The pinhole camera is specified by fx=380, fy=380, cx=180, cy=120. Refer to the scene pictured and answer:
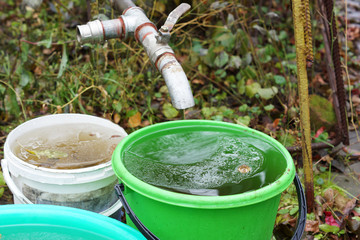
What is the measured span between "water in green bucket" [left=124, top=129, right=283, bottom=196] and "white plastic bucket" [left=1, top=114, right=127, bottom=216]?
143 millimetres

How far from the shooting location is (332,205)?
67.6 inches

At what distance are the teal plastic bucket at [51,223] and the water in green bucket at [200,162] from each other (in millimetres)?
205

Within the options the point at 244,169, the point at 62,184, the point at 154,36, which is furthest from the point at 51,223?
the point at 154,36

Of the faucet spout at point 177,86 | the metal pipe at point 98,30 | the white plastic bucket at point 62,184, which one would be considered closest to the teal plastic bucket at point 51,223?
the white plastic bucket at point 62,184

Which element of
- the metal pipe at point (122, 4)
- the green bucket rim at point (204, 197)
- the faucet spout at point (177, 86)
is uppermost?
the metal pipe at point (122, 4)

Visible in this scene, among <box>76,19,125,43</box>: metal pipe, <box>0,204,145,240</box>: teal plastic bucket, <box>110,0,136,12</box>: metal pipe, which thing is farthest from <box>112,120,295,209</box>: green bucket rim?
<box>110,0,136,12</box>: metal pipe

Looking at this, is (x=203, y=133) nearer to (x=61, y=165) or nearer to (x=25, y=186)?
(x=61, y=165)

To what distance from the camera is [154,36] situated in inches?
55.5

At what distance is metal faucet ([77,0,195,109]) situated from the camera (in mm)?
1269

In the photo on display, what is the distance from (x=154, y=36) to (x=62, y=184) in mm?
621

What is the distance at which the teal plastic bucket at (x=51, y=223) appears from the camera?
42.6 inches

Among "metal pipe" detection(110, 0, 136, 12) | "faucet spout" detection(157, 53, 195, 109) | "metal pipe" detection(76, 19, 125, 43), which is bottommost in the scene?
"faucet spout" detection(157, 53, 195, 109)

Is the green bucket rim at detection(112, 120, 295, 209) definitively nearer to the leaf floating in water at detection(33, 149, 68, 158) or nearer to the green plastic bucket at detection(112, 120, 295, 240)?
the green plastic bucket at detection(112, 120, 295, 240)

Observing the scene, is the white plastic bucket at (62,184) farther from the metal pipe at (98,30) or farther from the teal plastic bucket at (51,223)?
the metal pipe at (98,30)
